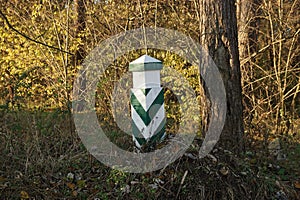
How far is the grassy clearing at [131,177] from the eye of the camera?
3463 millimetres

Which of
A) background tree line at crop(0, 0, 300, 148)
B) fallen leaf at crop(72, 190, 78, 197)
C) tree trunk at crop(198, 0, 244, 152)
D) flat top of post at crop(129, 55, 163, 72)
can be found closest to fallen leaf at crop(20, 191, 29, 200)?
fallen leaf at crop(72, 190, 78, 197)

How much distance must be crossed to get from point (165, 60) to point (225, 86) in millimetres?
2358

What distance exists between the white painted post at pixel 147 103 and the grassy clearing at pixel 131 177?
393 millimetres

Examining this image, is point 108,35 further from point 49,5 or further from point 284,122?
point 284,122

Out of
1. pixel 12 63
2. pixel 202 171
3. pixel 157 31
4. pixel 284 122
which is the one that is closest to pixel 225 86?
pixel 202 171

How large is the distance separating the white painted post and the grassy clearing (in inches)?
15.5

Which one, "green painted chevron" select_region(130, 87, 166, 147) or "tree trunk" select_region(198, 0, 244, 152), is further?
"tree trunk" select_region(198, 0, 244, 152)

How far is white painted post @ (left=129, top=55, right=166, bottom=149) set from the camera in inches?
151

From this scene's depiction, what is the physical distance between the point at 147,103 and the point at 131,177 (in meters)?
0.76

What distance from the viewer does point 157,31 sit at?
20.5 ft

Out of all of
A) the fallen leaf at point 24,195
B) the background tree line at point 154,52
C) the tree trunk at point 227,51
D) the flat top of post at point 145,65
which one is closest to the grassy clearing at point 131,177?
the fallen leaf at point 24,195

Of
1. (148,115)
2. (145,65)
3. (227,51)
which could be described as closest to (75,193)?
(148,115)

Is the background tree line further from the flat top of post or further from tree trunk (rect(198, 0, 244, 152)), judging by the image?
the flat top of post

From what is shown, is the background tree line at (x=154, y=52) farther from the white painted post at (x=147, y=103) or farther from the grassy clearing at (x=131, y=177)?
the white painted post at (x=147, y=103)
